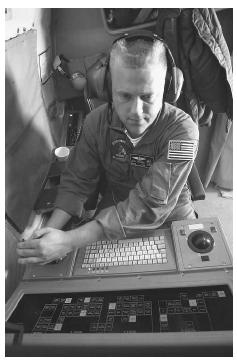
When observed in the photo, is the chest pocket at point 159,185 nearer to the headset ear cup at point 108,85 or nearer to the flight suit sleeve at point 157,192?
the flight suit sleeve at point 157,192

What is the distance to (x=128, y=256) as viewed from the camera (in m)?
1.06

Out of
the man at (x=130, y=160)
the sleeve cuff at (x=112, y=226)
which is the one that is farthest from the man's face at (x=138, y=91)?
the sleeve cuff at (x=112, y=226)

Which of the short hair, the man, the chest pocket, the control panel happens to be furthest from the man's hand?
the short hair

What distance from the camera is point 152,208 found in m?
1.12

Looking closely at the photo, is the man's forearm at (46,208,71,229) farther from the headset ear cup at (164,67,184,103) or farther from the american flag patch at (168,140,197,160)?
the headset ear cup at (164,67,184,103)

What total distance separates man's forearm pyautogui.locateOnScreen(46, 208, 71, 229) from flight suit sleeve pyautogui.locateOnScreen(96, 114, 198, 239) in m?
0.17

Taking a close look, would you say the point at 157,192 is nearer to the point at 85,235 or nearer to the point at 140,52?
the point at 85,235

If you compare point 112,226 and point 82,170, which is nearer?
point 112,226

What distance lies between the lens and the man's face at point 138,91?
99 cm

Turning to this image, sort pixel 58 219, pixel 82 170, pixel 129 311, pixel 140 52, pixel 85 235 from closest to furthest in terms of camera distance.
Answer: pixel 129 311 < pixel 140 52 < pixel 85 235 < pixel 58 219 < pixel 82 170

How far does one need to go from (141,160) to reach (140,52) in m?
0.42

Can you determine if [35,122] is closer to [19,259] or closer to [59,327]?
[19,259]

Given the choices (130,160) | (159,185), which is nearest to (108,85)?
(130,160)

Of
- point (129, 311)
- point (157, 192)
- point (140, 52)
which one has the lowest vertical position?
point (129, 311)
